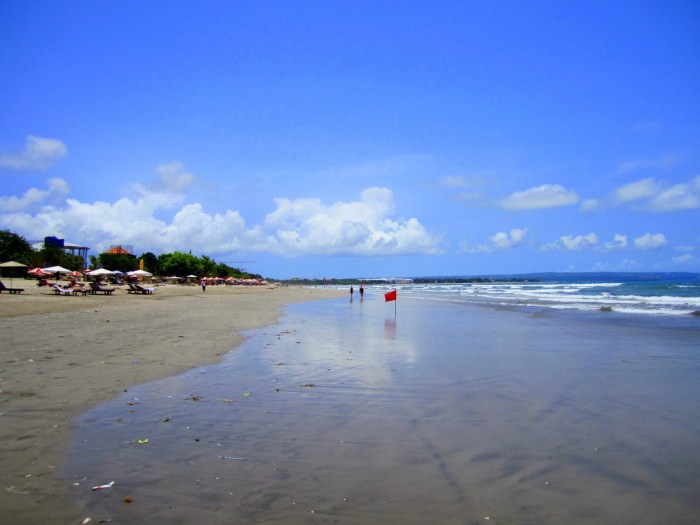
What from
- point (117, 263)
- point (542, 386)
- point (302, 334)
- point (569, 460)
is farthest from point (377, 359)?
point (117, 263)

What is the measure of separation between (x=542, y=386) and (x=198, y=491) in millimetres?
7275

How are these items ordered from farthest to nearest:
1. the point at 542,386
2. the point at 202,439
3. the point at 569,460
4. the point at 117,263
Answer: the point at 117,263 → the point at 542,386 → the point at 202,439 → the point at 569,460

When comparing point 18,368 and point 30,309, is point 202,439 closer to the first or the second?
point 18,368

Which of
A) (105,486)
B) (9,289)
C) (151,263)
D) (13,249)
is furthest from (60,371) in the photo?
(151,263)

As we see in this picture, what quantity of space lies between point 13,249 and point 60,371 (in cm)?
7711

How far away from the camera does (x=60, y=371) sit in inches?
385

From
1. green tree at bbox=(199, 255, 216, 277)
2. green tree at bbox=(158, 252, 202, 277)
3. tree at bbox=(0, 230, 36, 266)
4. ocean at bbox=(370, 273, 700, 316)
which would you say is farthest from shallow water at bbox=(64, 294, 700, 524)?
green tree at bbox=(199, 255, 216, 277)

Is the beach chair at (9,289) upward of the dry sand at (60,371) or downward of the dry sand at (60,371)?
upward

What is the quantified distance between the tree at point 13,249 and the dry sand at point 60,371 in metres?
59.7

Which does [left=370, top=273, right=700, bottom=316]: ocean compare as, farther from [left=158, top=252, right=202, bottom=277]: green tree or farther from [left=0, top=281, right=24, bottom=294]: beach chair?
[left=158, top=252, right=202, bottom=277]: green tree

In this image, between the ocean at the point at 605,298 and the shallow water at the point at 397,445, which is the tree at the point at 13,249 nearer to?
the ocean at the point at 605,298

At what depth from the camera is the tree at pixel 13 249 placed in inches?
2795

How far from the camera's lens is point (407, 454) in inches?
232

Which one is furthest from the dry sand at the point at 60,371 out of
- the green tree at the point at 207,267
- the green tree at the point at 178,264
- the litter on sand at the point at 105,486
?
the green tree at the point at 207,267
